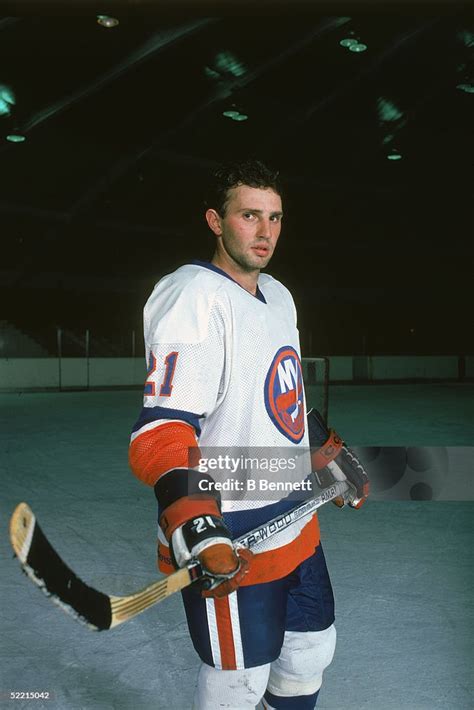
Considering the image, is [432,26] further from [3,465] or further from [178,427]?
[178,427]

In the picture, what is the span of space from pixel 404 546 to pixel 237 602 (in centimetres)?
235

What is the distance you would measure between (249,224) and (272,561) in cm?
69

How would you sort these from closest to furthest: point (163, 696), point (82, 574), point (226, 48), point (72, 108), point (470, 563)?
point (163, 696) → point (82, 574) → point (470, 563) → point (226, 48) → point (72, 108)

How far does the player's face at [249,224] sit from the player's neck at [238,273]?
0.05ft

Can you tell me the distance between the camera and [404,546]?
3.53m

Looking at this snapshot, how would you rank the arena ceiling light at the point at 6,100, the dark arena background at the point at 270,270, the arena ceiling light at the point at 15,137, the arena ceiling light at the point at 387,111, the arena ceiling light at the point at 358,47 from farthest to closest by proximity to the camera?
1. the arena ceiling light at the point at 387,111
2. the arena ceiling light at the point at 15,137
3. the arena ceiling light at the point at 358,47
4. the arena ceiling light at the point at 6,100
5. the dark arena background at the point at 270,270

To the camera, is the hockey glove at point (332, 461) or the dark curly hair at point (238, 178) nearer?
the dark curly hair at point (238, 178)

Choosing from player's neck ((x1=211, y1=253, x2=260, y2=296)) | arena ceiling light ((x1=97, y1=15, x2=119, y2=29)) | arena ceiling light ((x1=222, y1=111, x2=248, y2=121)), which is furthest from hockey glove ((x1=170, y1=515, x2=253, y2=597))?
arena ceiling light ((x1=222, y1=111, x2=248, y2=121))

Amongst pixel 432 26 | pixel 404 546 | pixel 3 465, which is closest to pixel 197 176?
pixel 432 26

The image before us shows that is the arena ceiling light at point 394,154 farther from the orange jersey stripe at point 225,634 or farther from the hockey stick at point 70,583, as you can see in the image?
the hockey stick at point 70,583

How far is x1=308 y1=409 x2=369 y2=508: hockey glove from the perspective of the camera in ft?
5.50

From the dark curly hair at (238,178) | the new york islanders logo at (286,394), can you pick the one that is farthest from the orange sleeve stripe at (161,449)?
the dark curly hair at (238,178)

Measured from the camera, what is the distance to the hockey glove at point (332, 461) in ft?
5.50

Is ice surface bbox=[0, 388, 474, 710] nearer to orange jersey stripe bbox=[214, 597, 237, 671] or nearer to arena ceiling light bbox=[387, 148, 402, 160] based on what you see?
orange jersey stripe bbox=[214, 597, 237, 671]
